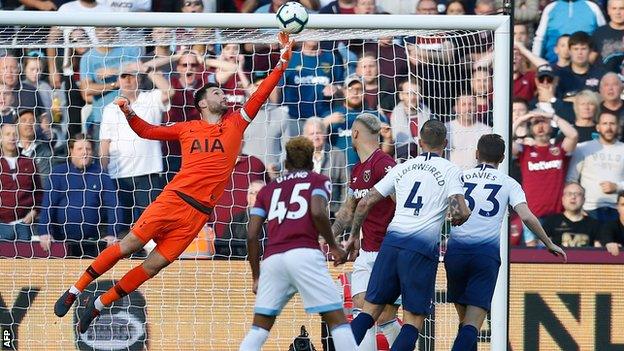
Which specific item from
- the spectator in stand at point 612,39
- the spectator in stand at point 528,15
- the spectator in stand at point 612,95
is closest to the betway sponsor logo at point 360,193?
the spectator in stand at point 612,95

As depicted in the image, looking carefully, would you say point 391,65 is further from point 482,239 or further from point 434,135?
point 482,239

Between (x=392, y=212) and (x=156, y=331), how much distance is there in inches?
106

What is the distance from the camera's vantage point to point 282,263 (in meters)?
8.30

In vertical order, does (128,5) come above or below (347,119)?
above

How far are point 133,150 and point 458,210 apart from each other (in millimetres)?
3994

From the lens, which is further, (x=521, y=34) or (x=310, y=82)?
(x=521, y=34)

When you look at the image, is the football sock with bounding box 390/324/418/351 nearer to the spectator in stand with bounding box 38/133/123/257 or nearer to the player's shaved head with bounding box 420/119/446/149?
the player's shaved head with bounding box 420/119/446/149

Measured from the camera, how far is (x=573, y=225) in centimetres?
1185

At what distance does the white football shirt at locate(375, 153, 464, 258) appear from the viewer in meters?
8.84

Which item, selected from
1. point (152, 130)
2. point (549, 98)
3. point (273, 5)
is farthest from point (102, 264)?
point (549, 98)

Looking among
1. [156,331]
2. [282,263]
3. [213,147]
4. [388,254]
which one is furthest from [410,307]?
[156,331]

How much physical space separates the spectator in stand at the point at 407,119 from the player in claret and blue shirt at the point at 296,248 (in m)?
2.98

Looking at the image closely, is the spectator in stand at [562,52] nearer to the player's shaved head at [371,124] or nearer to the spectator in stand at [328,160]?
the spectator in stand at [328,160]

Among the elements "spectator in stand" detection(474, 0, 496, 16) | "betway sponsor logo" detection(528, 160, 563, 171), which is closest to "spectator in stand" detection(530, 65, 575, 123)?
"betway sponsor logo" detection(528, 160, 563, 171)
